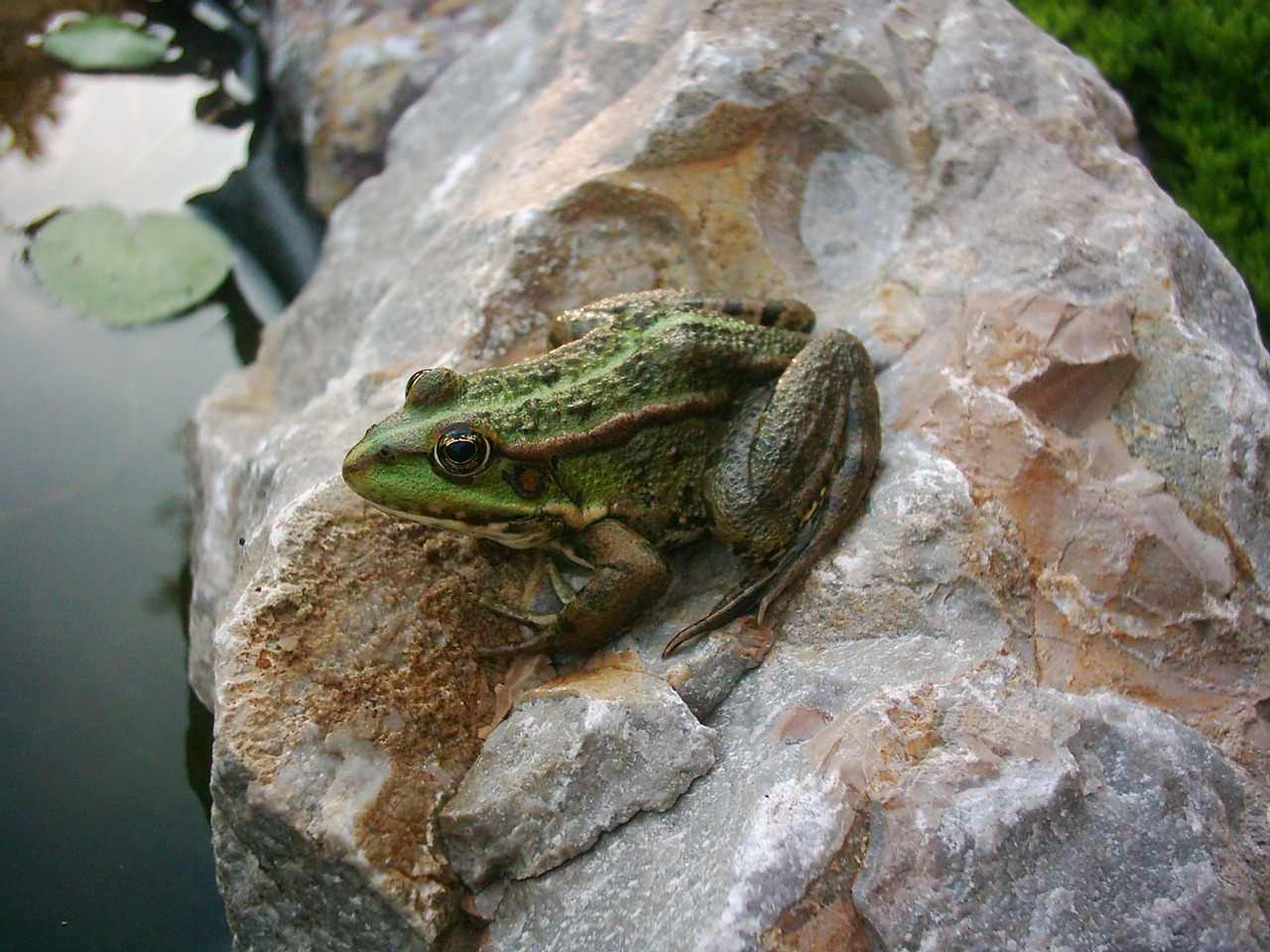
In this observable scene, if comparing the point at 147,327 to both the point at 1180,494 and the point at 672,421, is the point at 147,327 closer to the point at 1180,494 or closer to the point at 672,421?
the point at 672,421

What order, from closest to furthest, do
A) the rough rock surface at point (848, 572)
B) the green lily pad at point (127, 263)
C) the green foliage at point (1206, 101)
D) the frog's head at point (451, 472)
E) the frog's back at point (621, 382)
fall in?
the rough rock surface at point (848, 572) → the frog's head at point (451, 472) → the frog's back at point (621, 382) → the green foliage at point (1206, 101) → the green lily pad at point (127, 263)

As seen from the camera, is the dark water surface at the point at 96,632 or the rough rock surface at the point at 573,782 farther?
the dark water surface at the point at 96,632

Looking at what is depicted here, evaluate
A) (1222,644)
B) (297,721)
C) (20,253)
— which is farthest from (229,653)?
(20,253)

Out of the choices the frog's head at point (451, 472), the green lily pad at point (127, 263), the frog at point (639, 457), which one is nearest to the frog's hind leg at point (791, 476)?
the frog at point (639, 457)

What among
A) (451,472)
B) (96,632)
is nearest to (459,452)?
(451,472)

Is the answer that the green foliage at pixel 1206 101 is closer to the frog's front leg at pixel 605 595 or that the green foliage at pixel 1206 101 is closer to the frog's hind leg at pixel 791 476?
the frog's hind leg at pixel 791 476

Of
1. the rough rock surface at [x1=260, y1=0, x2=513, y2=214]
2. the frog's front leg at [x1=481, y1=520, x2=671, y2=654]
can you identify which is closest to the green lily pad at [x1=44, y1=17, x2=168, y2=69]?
the rough rock surface at [x1=260, y1=0, x2=513, y2=214]

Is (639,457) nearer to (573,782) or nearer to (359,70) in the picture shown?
(573,782)
